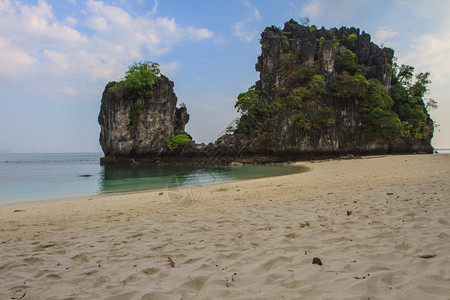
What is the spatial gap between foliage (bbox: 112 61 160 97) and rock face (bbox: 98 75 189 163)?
2.30ft

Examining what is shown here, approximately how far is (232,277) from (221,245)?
0.92 meters

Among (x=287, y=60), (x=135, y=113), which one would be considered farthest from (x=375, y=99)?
(x=135, y=113)

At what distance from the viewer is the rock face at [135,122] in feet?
115

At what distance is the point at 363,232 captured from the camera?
3.35m

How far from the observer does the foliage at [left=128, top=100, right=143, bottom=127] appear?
115 ft

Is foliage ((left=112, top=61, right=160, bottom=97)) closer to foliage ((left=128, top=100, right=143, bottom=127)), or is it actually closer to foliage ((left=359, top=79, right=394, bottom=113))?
foliage ((left=128, top=100, right=143, bottom=127))

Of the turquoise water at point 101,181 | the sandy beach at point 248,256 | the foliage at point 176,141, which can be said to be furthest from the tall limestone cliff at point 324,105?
the sandy beach at point 248,256

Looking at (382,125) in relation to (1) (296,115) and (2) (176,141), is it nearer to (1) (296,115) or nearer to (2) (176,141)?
(1) (296,115)

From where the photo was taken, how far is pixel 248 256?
9.42 feet

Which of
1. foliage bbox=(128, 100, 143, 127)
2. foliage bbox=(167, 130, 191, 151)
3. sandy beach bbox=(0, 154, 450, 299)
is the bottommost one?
sandy beach bbox=(0, 154, 450, 299)

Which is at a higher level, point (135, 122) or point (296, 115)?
point (296, 115)

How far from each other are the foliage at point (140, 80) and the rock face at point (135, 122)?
700 millimetres

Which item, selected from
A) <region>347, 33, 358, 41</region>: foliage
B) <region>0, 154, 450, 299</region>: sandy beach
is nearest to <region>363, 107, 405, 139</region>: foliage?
<region>347, 33, 358, 41</region>: foliage

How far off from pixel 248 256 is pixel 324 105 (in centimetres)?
3534
